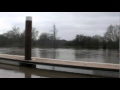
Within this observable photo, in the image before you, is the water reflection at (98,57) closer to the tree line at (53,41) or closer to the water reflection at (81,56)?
the water reflection at (81,56)

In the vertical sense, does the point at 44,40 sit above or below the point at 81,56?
above

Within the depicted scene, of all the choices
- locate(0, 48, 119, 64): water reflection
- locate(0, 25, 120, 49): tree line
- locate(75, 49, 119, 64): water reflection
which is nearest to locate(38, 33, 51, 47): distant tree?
locate(0, 25, 120, 49): tree line

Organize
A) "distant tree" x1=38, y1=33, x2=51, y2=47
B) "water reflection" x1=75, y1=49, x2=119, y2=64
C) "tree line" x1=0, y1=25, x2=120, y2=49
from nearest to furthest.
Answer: "water reflection" x1=75, y1=49, x2=119, y2=64
"tree line" x1=0, y1=25, x2=120, y2=49
"distant tree" x1=38, y1=33, x2=51, y2=47

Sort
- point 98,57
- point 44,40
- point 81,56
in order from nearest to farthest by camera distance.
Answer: point 98,57, point 81,56, point 44,40

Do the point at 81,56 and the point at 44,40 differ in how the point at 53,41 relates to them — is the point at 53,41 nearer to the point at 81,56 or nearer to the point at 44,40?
the point at 44,40

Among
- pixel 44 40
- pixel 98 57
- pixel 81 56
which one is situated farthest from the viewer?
pixel 44 40

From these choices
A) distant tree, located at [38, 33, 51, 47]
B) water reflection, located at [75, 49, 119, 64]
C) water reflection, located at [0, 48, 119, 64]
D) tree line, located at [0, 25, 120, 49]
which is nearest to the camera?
water reflection, located at [75, 49, 119, 64]

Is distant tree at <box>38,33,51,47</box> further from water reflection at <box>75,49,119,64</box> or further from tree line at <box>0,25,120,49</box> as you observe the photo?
water reflection at <box>75,49,119,64</box>

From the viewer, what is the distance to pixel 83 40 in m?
35.9

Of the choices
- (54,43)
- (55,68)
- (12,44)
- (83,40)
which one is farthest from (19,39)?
(55,68)

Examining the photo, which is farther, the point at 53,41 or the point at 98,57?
the point at 53,41

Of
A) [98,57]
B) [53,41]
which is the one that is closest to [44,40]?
[53,41]

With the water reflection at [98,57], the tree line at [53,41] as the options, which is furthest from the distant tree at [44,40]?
the water reflection at [98,57]

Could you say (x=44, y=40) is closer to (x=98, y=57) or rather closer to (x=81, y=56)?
(x=81, y=56)
